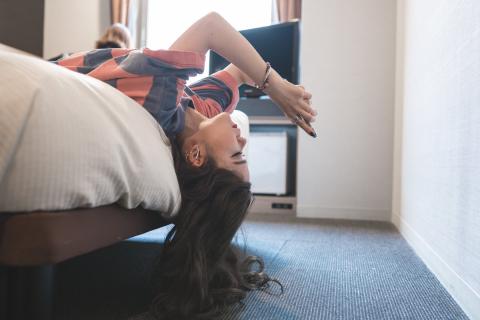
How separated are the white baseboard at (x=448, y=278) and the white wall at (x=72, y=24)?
2349 mm

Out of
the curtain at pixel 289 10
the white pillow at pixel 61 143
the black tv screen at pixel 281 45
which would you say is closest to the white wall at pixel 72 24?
the black tv screen at pixel 281 45

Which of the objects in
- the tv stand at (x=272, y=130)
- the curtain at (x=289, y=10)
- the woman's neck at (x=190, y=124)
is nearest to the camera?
the woman's neck at (x=190, y=124)

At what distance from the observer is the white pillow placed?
443 mm

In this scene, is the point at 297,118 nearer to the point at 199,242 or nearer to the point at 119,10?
the point at 199,242

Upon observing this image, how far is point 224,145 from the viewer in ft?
2.65

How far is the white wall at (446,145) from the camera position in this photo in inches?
32.5

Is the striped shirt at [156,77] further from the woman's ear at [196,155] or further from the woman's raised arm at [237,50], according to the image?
the woman's raised arm at [237,50]

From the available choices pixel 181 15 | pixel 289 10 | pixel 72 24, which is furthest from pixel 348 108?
pixel 72 24

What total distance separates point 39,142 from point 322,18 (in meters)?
2.17

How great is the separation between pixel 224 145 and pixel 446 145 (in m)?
0.61

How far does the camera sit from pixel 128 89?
2.46 ft

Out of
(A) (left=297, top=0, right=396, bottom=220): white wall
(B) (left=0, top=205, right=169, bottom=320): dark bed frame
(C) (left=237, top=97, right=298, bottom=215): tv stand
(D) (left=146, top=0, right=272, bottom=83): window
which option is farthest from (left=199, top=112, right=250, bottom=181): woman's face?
(D) (left=146, top=0, right=272, bottom=83): window

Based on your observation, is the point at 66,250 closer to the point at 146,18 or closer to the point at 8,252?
the point at 8,252

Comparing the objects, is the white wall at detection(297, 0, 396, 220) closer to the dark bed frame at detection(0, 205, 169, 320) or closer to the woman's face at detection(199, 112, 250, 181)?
the woman's face at detection(199, 112, 250, 181)
